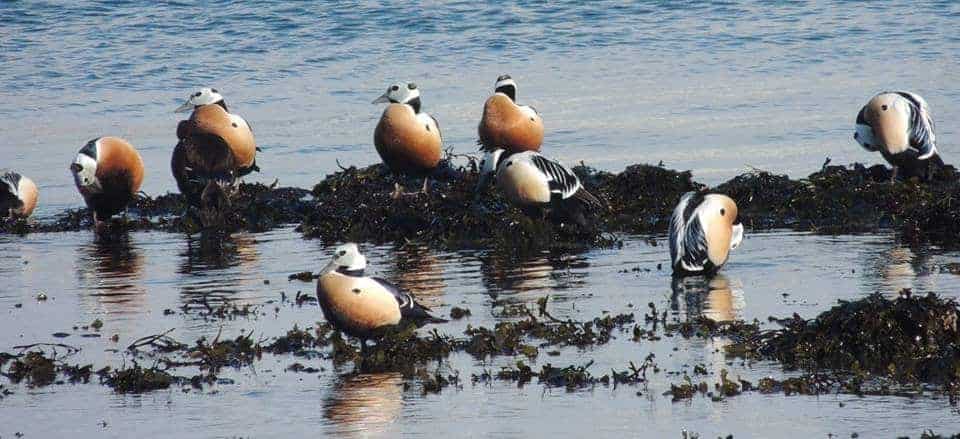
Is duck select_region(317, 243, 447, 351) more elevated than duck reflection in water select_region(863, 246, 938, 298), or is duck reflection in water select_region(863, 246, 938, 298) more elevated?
duck reflection in water select_region(863, 246, 938, 298)

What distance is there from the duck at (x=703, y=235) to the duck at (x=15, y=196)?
23.1 feet

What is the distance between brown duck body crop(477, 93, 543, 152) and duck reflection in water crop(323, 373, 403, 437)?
7107 millimetres

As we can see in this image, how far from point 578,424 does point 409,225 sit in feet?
21.0

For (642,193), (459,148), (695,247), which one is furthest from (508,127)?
(695,247)

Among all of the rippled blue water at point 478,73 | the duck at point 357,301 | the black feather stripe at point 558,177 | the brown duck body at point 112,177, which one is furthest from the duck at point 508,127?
the duck at point 357,301

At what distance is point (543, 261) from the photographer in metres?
13.0

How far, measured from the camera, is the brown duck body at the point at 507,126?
16172mm

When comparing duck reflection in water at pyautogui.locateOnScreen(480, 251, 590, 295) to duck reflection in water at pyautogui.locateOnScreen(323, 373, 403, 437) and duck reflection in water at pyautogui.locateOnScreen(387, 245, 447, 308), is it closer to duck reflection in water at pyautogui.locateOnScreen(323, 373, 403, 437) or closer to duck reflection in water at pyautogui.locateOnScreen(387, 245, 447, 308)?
duck reflection in water at pyautogui.locateOnScreen(387, 245, 447, 308)

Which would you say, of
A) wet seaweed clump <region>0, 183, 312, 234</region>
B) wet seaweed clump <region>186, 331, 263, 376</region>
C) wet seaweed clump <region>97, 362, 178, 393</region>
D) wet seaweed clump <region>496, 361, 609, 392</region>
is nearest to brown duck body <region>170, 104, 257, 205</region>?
wet seaweed clump <region>0, 183, 312, 234</region>

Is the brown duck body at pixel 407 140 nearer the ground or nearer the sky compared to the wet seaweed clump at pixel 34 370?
nearer the sky

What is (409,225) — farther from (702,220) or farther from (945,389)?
(945,389)

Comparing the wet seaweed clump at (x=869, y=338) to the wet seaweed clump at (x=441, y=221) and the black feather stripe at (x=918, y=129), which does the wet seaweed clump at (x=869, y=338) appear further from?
the black feather stripe at (x=918, y=129)

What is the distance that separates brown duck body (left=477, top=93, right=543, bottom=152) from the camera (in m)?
16.2

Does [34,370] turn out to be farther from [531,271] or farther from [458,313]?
[531,271]
